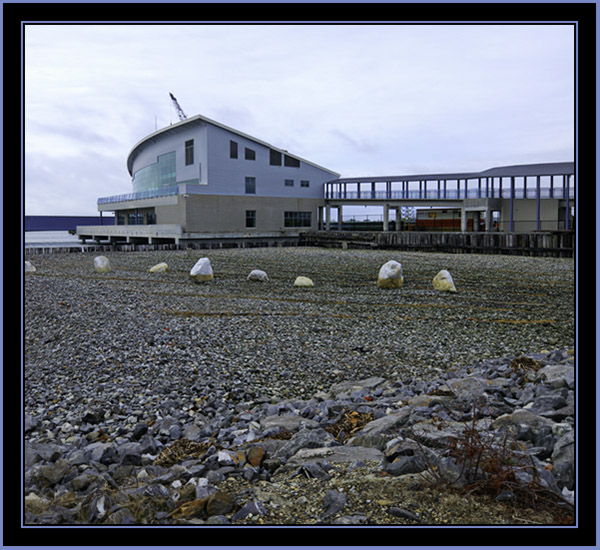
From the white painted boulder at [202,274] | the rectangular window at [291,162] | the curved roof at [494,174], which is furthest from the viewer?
the rectangular window at [291,162]

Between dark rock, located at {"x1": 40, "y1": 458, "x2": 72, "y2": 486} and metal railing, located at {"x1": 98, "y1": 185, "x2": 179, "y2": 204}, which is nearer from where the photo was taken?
dark rock, located at {"x1": 40, "y1": 458, "x2": 72, "y2": 486}

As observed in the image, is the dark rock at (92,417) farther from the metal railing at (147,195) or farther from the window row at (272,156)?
the window row at (272,156)

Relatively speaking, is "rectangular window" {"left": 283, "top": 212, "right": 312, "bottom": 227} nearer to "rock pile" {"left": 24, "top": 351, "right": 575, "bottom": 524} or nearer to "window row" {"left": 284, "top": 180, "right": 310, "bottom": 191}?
"window row" {"left": 284, "top": 180, "right": 310, "bottom": 191}

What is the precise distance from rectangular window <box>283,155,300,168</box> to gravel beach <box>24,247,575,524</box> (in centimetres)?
3746

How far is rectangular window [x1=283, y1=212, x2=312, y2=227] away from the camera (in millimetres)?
48463

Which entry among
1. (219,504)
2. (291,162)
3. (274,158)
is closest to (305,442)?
(219,504)

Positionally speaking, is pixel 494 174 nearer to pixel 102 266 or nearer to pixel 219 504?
pixel 102 266

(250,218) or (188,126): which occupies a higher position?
(188,126)

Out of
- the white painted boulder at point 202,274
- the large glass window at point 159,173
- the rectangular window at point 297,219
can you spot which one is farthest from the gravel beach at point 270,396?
the large glass window at point 159,173

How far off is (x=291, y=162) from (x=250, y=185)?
18.9ft

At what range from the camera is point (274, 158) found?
156ft

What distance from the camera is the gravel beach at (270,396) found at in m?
2.69

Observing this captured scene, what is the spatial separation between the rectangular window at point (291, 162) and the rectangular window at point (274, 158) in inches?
28.5

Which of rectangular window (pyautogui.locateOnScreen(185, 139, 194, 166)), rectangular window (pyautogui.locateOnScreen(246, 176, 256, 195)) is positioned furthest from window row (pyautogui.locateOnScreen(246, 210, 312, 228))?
rectangular window (pyautogui.locateOnScreen(185, 139, 194, 166))
